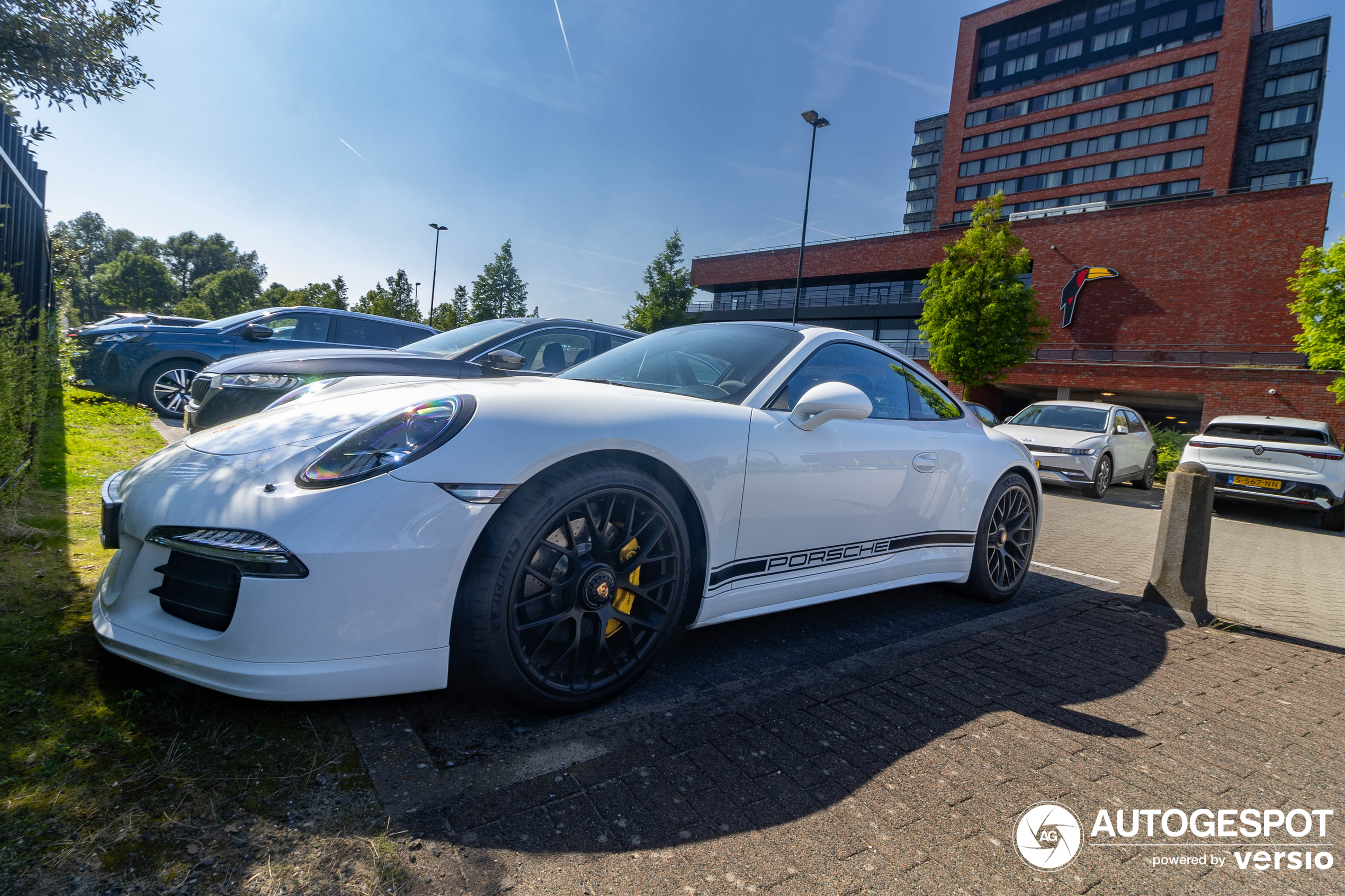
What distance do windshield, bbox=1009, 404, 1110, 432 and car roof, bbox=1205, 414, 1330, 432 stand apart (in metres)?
1.70

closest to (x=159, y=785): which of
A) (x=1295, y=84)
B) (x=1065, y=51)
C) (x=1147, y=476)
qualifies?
(x=1147, y=476)

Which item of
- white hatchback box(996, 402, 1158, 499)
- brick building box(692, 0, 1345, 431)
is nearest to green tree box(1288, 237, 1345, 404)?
white hatchback box(996, 402, 1158, 499)

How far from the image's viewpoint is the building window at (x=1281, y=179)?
41.4 m

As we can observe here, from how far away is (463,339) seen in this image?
20.1 ft

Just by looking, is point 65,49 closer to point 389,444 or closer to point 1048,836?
point 389,444

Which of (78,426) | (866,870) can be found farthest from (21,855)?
(78,426)

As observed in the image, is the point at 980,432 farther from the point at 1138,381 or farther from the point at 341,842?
the point at 1138,381

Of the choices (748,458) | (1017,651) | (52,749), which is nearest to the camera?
(52,749)

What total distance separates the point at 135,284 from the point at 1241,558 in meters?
103

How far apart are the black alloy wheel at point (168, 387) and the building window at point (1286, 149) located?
57186mm

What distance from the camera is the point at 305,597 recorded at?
1.68 m

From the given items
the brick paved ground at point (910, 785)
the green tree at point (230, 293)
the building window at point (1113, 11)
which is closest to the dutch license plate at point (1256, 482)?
the brick paved ground at point (910, 785)

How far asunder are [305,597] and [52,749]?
2.36ft

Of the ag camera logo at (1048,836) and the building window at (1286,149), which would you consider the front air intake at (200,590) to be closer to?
the ag camera logo at (1048,836)
